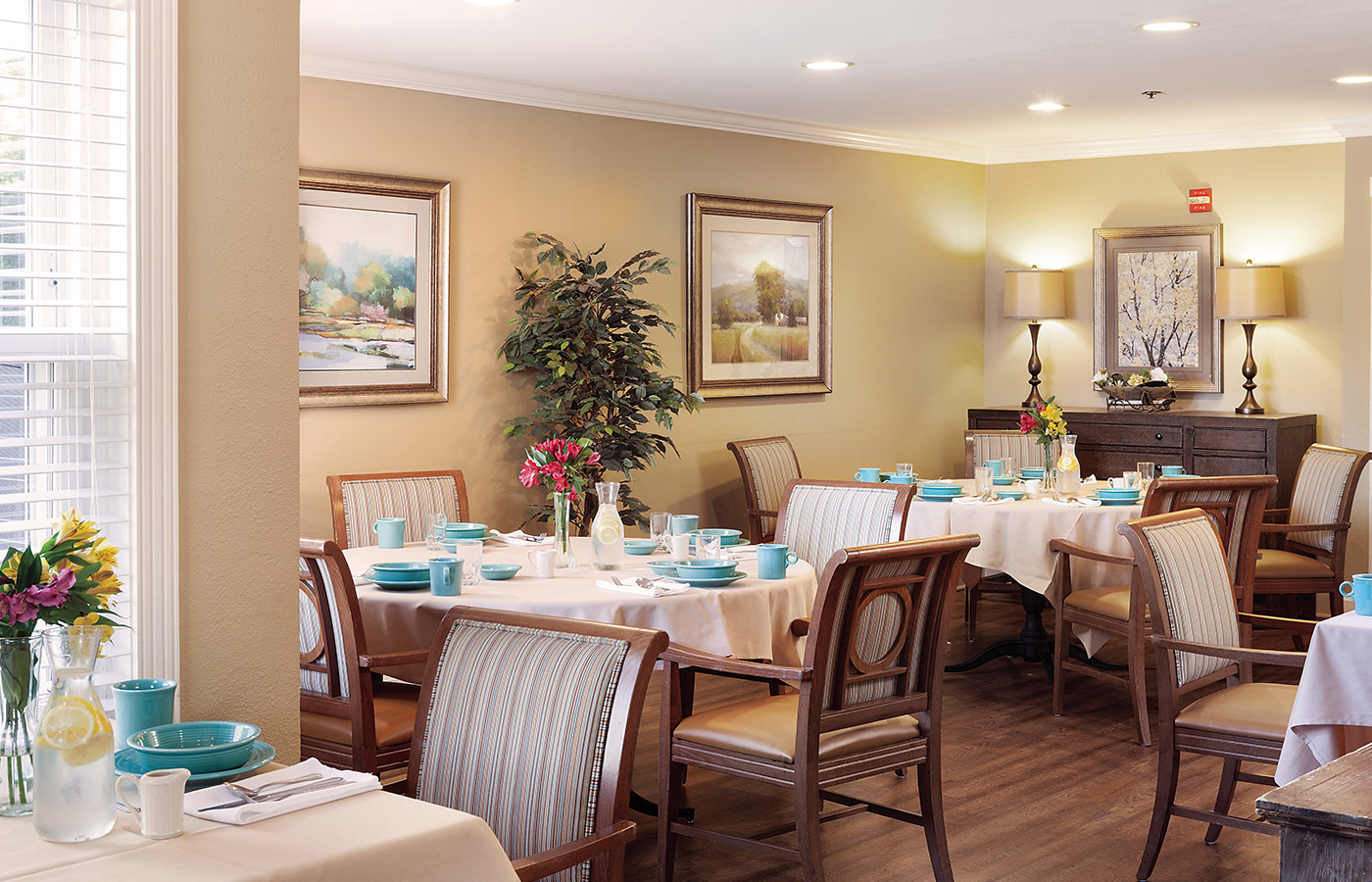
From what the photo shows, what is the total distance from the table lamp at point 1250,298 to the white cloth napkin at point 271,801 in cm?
681

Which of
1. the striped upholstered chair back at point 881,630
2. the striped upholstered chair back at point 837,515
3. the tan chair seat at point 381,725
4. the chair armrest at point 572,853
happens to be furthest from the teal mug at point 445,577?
the chair armrest at point 572,853

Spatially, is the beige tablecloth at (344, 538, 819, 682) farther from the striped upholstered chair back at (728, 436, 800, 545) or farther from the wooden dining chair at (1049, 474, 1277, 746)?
the striped upholstered chair back at (728, 436, 800, 545)

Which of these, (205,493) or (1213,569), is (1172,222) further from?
(205,493)

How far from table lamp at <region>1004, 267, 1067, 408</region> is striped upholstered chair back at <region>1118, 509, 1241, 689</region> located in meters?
4.56

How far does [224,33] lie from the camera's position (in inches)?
90.0

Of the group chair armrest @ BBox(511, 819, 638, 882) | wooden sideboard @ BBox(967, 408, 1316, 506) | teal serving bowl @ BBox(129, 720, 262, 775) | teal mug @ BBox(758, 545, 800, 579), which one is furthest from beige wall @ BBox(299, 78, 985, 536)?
chair armrest @ BBox(511, 819, 638, 882)

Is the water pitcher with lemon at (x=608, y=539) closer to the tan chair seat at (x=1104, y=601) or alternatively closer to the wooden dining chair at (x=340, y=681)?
the wooden dining chair at (x=340, y=681)

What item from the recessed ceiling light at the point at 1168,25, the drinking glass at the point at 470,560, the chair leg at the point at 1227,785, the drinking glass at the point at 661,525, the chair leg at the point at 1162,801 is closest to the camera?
the chair leg at the point at 1162,801

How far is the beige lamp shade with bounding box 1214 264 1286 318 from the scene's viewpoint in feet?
24.9

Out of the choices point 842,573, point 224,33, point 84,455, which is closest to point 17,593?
point 84,455

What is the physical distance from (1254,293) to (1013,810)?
4.47m

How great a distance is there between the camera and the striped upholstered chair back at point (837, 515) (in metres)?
4.52

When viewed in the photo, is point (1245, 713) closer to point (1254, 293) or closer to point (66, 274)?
point (66, 274)

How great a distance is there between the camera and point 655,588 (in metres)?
3.71
